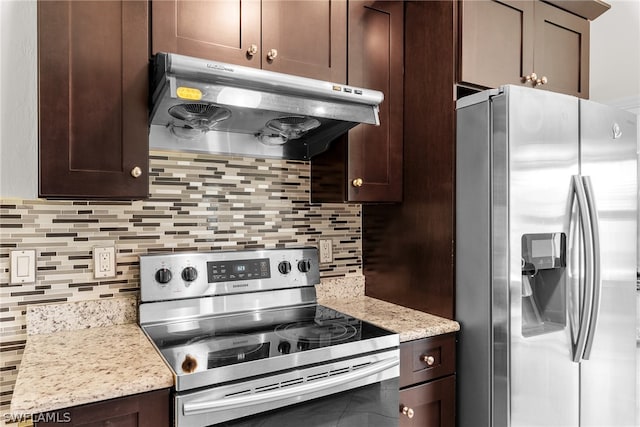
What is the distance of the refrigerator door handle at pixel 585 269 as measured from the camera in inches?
66.6

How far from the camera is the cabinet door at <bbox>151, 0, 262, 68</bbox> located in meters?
1.41

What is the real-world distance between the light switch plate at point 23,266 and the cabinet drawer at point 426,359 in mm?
1292

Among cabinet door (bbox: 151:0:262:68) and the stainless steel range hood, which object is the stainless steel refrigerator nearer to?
the stainless steel range hood

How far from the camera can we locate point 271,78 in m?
1.39

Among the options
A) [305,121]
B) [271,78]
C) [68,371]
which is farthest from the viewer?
[305,121]

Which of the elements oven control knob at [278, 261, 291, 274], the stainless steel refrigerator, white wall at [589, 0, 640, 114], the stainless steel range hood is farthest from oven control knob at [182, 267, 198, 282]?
white wall at [589, 0, 640, 114]

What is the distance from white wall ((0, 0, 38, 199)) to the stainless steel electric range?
479 millimetres

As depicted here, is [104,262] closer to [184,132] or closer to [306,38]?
[184,132]

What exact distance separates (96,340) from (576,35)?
7.98ft

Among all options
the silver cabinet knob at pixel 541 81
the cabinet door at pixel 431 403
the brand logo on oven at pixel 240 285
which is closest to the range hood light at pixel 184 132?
the brand logo on oven at pixel 240 285

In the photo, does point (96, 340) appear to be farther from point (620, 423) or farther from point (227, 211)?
point (620, 423)

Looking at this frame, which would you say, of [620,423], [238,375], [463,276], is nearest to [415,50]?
[463,276]

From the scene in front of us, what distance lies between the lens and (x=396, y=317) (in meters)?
1.78

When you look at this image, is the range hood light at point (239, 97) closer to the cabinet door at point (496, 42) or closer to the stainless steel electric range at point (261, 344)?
the stainless steel electric range at point (261, 344)
